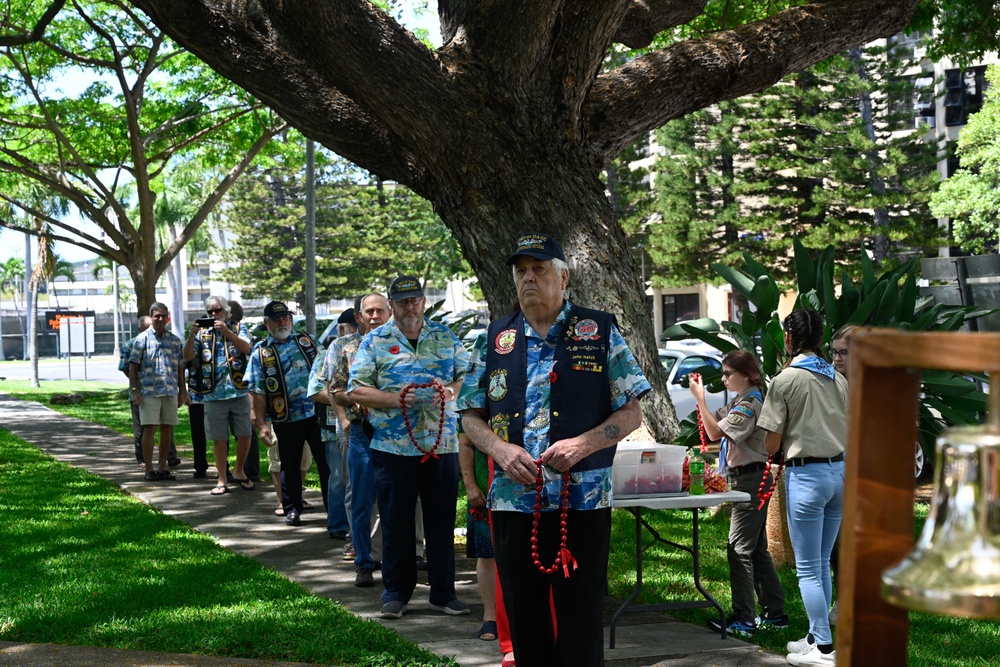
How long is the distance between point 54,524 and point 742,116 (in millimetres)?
35101

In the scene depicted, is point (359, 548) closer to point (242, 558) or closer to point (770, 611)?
point (242, 558)

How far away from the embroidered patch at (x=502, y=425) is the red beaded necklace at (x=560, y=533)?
20 centimetres

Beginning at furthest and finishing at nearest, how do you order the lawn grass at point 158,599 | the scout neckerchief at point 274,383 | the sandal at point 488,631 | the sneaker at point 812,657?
the scout neckerchief at point 274,383 → the sandal at point 488,631 → the lawn grass at point 158,599 → the sneaker at point 812,657

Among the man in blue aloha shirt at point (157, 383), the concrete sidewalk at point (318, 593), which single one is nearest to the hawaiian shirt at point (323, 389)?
the concrete sidewalk at point (318, 593)

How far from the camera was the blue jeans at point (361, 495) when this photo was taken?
25.6 feet

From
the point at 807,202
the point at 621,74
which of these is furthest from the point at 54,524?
the point at 807,202

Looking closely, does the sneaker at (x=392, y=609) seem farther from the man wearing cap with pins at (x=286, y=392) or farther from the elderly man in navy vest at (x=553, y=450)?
the man wearing cap with pins at (x=286, y=392)

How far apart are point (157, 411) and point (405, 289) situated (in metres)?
6.91

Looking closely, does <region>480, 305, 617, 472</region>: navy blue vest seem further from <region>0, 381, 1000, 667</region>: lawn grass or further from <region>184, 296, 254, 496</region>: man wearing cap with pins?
<region>184, 296, 254, 496</region>: man wearing cap with pins

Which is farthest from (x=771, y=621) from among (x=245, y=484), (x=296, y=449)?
(x=245, y=484)

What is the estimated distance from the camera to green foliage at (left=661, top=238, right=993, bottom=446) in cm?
869

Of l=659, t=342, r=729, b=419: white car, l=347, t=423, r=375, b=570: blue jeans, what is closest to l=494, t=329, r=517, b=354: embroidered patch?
l=347, t=423, r=375, b=570: blue jeans

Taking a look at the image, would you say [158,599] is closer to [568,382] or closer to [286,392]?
[286,392]

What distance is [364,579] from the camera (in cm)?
770
